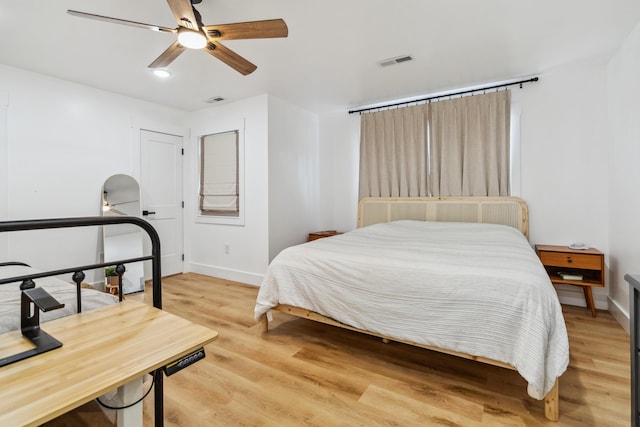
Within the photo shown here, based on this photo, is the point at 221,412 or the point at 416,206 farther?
the point at 416,206

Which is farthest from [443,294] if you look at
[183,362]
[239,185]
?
[239,185]

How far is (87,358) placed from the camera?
2.62ft

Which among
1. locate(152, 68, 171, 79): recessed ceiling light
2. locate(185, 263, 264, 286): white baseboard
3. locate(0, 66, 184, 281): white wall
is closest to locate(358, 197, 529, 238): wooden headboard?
locate(185, 263, 264, 286): white baseboard

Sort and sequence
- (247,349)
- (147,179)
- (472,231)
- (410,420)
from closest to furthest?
(410,420) < (247,349) < (472,231) < (147,179)

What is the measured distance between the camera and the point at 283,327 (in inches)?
105

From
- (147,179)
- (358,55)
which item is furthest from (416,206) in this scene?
(147,179)

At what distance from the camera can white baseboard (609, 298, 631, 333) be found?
2511 millimetres

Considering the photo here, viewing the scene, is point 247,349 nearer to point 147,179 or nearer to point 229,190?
point 229,190

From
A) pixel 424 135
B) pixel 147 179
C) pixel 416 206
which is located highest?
pixel 424 135

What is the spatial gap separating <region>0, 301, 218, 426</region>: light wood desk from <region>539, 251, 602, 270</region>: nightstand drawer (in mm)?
3209

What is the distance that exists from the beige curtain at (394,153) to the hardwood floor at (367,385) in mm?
2154

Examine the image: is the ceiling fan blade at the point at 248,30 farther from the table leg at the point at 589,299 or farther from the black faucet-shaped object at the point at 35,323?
the table leg at the point at 589,299

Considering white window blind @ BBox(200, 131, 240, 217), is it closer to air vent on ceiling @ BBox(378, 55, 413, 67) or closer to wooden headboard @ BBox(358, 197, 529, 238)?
wooden headboard @ BBox(358, 197, 529, 238)

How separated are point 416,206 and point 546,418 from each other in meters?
2.61
